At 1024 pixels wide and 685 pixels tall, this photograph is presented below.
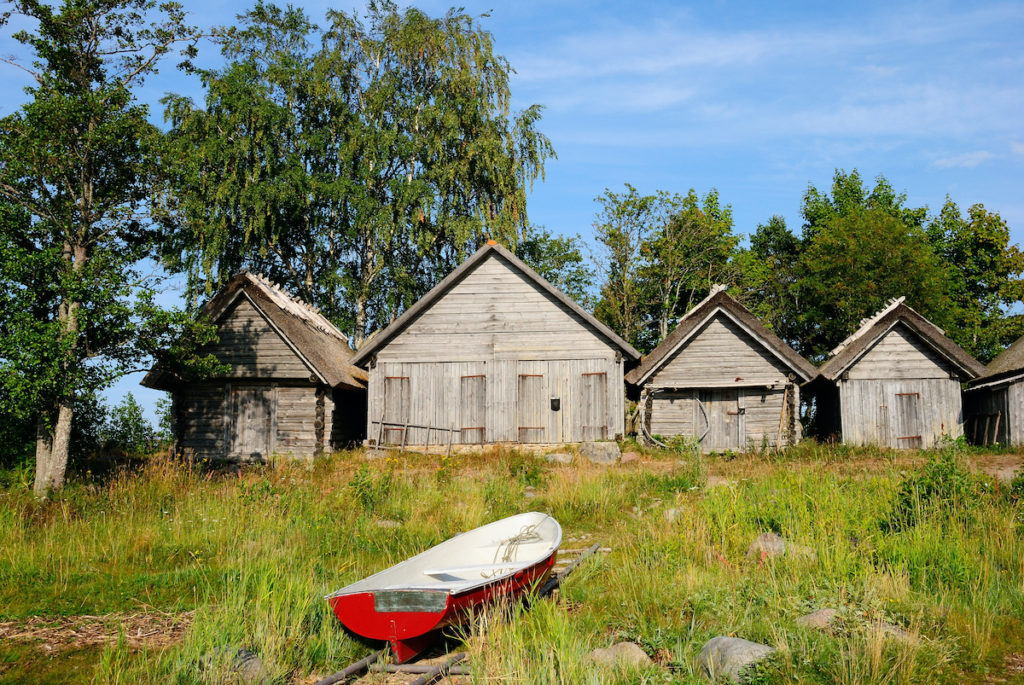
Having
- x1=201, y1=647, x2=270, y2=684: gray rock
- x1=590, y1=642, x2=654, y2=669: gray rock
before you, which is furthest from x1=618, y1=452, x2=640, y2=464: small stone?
x1=201, y1=647, x2=270, y2=684: gray rock

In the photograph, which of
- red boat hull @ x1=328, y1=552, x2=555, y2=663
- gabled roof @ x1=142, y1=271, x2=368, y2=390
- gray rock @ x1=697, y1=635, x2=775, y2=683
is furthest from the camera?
gabled roof @ x1=142, y1=271, x2=368, y2=390

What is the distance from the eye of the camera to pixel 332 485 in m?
14.7

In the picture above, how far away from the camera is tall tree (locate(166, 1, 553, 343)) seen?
2922 cm

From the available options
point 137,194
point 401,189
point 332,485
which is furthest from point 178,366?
point 401,189

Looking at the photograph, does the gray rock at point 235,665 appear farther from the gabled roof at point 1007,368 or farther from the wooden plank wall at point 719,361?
the gabled roof at point 1007,368

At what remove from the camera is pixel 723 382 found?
23328 millimetres

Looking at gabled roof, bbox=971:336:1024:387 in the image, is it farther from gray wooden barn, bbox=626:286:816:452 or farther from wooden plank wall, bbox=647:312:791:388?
wooden plank wall, bbox=647:312:791:388

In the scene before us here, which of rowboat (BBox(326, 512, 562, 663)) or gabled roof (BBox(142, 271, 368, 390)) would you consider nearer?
rowboat (BBox(326, 512, 562, 663))

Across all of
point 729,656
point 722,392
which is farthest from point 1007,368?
point 729,656

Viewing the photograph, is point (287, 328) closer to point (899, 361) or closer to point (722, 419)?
A: point (722, 419)

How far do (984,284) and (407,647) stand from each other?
38.8 meters

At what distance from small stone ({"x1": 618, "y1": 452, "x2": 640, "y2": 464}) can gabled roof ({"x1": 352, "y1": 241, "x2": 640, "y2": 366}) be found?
Answer: 2923 mm

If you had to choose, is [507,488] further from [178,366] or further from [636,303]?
[636,303]

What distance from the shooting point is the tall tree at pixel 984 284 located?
115 feet
